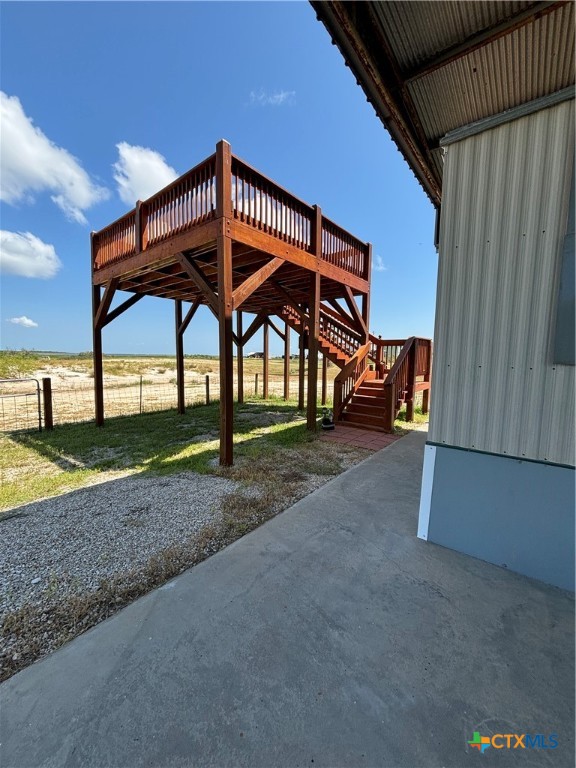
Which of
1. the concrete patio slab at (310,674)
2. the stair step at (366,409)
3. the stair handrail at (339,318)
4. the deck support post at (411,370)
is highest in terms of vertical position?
the stair handrail at (339,318)

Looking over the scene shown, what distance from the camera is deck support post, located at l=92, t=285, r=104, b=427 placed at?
283 inches

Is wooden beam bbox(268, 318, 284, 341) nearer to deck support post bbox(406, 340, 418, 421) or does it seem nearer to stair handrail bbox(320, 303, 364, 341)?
stair handrail bbox(320, 303, 364, 341)

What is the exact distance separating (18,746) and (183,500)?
7.35 ft

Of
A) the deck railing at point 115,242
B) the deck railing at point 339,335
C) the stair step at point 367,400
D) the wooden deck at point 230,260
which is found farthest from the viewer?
the deck railing at point 339,335

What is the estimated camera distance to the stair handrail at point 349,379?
720 cm

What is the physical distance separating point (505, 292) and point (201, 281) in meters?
3.91

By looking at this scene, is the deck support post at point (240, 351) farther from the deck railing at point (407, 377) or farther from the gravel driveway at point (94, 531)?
the gravel driveway at point (94, 531)

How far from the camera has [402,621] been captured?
1.83m

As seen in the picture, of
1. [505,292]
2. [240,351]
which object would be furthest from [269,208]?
[240,351]

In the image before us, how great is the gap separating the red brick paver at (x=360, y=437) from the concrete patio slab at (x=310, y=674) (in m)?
3.32

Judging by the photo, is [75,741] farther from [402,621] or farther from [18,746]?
[402,621]

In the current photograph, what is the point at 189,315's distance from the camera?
8.93 metres

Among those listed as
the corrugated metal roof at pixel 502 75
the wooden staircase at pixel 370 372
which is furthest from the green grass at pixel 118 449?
the corrugated metal roof at pixel 502 75

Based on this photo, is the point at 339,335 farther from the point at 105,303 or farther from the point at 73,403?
the point at 73,403
